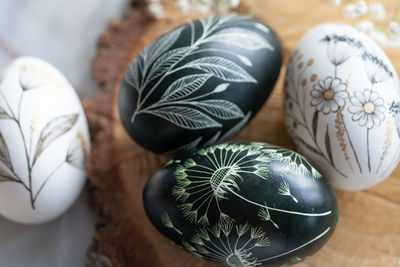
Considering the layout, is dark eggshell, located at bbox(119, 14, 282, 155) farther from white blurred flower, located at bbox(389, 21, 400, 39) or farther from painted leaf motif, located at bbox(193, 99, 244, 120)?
white blurred flower, located at bbox(389, 21, 400, 39)

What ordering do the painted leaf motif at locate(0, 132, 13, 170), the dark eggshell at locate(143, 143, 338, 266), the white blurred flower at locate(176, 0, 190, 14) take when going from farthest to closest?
the white blurred flower at locate(176, 0, 190, 14) < the painted leaf motif at locate(0, 132, 13, 170) < the dark eggshell at locate(143, 143, 338, 266)

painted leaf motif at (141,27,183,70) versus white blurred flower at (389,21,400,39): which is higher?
white blurred flower at (389,21,400,39)

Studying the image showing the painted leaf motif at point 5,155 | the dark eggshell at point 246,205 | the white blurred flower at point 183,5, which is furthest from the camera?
the white blurred flower at point 183,5

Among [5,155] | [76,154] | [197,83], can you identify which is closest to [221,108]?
[197,83]

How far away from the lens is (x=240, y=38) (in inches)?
37.9

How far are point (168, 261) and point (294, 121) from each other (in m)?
0.43

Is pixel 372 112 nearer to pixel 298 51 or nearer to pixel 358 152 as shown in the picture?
pixel 358 152

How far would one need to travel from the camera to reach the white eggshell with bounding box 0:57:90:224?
930 millimetres

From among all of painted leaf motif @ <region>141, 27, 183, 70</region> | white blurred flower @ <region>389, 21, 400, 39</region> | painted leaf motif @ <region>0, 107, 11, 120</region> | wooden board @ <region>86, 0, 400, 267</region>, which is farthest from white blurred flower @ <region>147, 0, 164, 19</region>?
white blurred flower @ <region>389, 21, 400, 39</region>

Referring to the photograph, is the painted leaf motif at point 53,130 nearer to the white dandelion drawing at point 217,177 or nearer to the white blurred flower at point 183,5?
the white dandelion drawing at point 217,177

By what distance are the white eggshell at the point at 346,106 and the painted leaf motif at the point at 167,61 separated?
253 mm

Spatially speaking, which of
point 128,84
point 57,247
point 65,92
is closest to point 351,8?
point 128,84

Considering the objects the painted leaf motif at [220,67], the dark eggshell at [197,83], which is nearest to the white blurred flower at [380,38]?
the dark eggshell at [197,83]

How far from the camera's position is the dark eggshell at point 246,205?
0.82 meters
